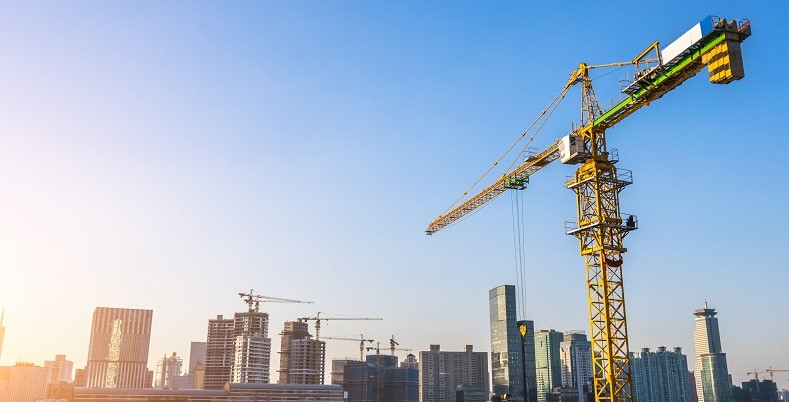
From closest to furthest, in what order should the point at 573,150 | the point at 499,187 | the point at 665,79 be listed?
1. the point at 665,79
2. the point at 573,150
3. the point at 499,187

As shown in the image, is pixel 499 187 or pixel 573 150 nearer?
pixel 573 150

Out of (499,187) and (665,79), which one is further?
(499,187)

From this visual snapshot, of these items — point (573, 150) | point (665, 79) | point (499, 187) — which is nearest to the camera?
point (665, 79)

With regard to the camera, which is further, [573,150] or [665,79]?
[573,150]

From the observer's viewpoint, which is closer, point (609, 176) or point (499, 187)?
point (609, 176)

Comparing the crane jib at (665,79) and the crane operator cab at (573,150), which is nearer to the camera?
the crane jib at (665,79)

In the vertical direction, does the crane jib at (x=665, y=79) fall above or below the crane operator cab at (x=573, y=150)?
above

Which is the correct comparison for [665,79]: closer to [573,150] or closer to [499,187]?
[573,150]

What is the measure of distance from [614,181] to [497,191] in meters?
Result: 31.8

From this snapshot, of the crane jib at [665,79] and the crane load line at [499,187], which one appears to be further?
the crane load line at [499,187]

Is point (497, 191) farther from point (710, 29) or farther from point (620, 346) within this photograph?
point (710, 29)

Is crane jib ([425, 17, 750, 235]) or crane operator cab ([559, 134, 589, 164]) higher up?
crane jib ([425, 17, 750, 235])

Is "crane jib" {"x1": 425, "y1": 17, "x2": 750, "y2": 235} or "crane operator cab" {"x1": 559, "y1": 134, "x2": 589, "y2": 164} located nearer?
"crane jib" {"x1": 425, "y1": 17, "x2": 750, "y2": 235}

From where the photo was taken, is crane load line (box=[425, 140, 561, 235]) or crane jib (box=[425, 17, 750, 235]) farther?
crane load line (box=[425, 140, 561, 235])
